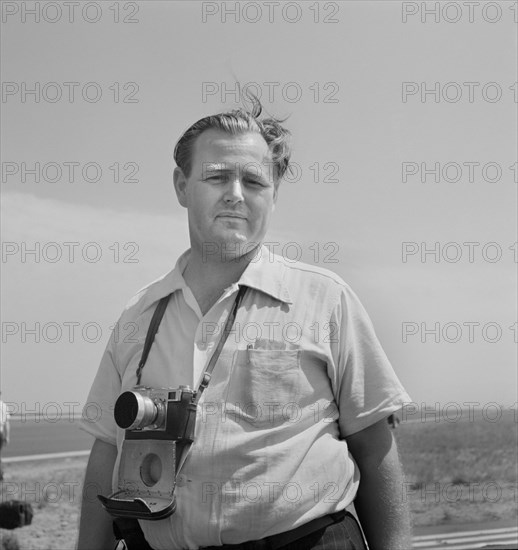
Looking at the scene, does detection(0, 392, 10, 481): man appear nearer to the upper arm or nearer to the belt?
the belt

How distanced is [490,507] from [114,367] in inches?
297

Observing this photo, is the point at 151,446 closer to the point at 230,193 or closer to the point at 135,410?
the point at 135,410

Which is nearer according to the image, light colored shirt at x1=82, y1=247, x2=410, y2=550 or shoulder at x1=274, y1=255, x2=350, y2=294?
light colored shirt at x1=82, y1=247, x2=410, y2=550

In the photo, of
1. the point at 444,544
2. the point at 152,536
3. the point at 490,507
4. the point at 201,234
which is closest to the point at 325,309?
the point at 201,234

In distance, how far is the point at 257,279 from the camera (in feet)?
7.54

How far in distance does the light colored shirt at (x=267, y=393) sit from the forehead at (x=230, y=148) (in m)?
0.32

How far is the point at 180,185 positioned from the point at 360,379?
885mm

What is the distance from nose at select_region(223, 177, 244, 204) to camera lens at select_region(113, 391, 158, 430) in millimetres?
633

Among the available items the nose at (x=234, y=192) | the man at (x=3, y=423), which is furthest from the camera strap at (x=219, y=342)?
the man at (x=3, y=423)

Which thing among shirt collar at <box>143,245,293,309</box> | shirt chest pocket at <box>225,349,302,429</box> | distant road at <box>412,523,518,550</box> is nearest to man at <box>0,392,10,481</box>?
shirt collar at <box>143,245,293,309</box>

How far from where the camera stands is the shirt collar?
227cm

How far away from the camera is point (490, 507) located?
8.87 m

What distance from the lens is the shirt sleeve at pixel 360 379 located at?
7.04 ft

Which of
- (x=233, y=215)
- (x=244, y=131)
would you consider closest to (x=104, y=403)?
(x=233, y=215)
